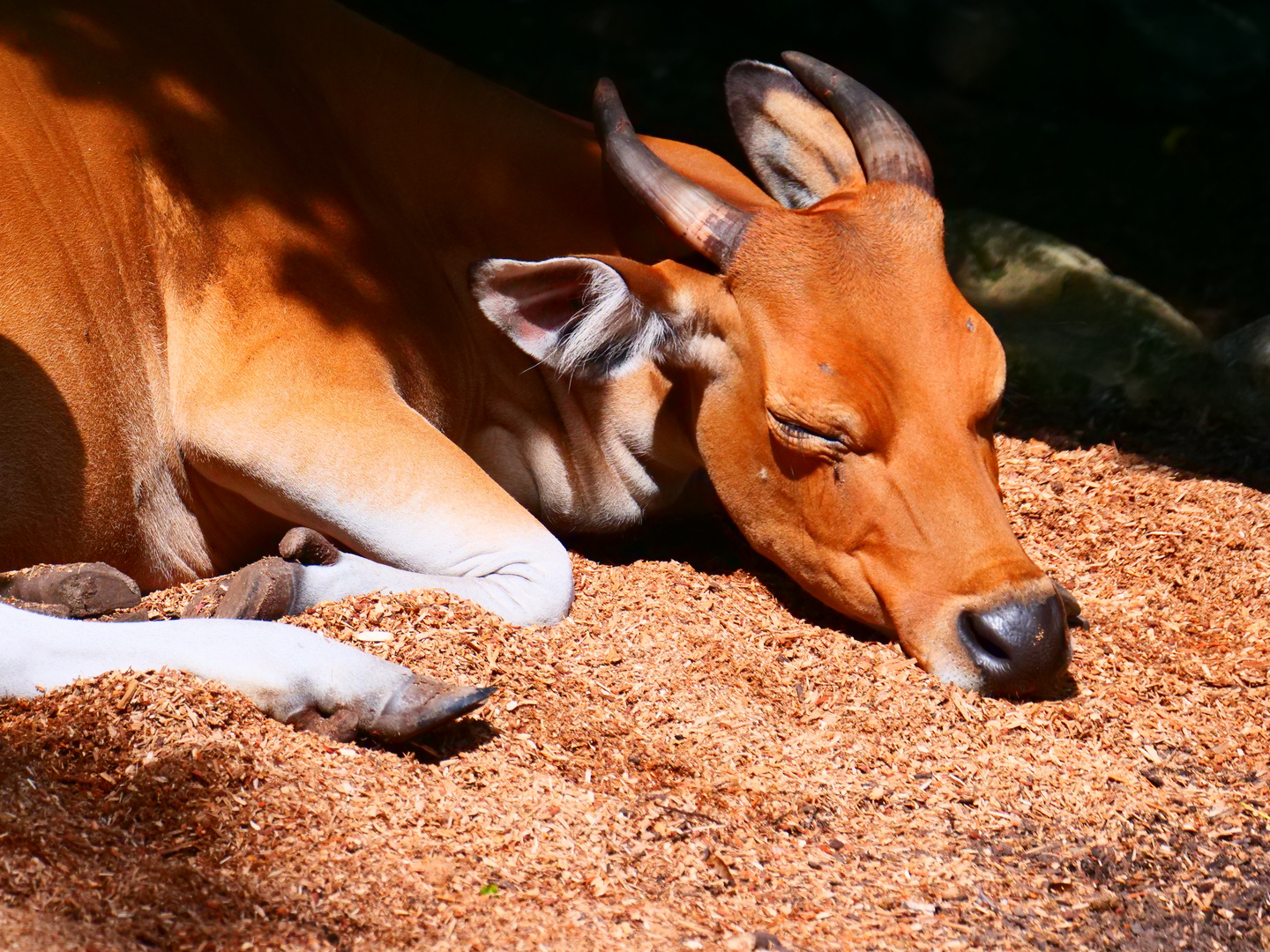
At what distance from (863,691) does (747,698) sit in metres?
0.33

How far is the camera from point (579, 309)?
4.35 m

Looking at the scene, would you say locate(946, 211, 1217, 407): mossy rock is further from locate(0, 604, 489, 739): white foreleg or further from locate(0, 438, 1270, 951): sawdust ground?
locate(0, 604, 489, 739): white foreleg

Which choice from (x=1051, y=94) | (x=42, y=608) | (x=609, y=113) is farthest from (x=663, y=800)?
(x=1051, y=94)

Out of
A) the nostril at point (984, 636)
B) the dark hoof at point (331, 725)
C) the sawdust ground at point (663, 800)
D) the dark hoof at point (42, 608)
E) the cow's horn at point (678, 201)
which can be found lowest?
the dark hoof at point (42, 608)

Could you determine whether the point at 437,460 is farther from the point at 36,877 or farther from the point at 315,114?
the point at 36,877

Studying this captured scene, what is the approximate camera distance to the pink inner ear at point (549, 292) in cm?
423

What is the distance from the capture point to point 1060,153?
28.2 ft

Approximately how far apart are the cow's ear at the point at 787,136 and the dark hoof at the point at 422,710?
2.33 meters

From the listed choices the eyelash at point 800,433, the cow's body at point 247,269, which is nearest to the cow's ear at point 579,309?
the cow's body at point 247,269

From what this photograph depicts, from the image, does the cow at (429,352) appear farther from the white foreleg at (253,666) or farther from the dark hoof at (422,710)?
the dark hoof at (422,710)

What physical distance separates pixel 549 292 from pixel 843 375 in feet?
3.00

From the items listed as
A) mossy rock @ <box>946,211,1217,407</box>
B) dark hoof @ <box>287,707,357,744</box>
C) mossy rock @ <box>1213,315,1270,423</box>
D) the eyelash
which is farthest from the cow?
mossy rock @ <box>1213,315,1270,423</box>

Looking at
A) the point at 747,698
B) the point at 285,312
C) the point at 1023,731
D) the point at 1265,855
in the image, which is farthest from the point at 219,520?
the point at 1265,855

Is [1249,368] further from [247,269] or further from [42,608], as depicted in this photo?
[42,608]
